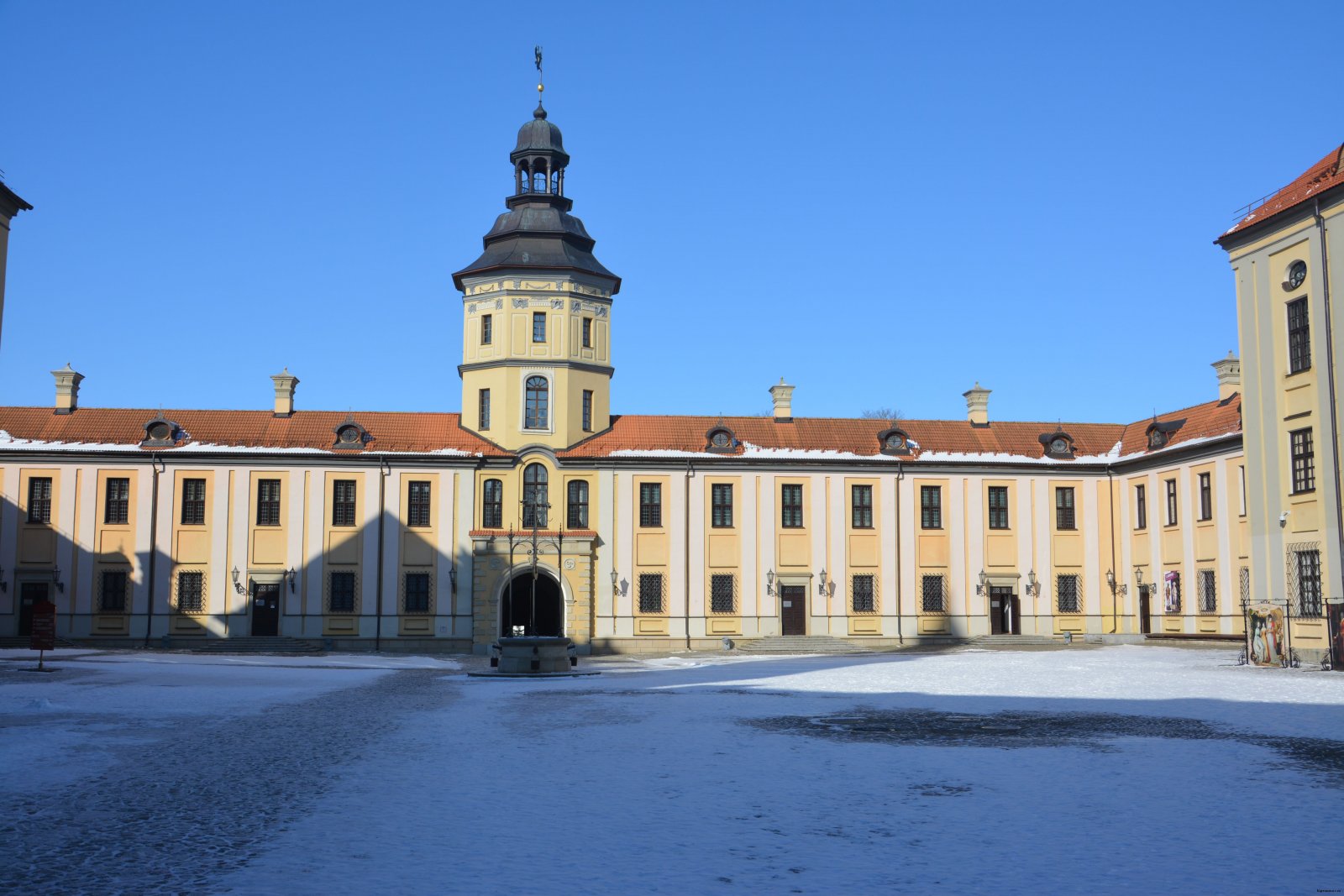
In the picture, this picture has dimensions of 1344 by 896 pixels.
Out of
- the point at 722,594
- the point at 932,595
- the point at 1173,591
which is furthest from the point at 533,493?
the point at 1173,591

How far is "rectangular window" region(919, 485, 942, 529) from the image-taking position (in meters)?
46.7

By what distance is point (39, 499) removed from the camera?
43.1 meters

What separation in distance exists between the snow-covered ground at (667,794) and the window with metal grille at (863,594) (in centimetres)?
2381

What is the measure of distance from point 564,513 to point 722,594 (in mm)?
6571

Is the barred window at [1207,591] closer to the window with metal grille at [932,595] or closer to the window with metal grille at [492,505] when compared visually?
the window with metal grille at [932,595]

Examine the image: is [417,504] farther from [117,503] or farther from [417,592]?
[117,503]

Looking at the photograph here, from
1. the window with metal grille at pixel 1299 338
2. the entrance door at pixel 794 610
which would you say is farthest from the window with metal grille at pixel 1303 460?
the entrance door at pixel 794 610

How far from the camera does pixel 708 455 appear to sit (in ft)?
150

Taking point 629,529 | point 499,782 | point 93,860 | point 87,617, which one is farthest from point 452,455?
point 93,860

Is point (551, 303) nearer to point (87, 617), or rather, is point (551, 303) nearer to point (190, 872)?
point (87, 617)

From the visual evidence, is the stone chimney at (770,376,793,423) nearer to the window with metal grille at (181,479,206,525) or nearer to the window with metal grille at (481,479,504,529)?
the window with metal grille at (481,479,504,529)

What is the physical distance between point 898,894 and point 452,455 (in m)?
38.3

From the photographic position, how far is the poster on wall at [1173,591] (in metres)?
42.5

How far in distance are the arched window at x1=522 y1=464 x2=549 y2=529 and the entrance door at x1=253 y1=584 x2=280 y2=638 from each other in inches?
361
